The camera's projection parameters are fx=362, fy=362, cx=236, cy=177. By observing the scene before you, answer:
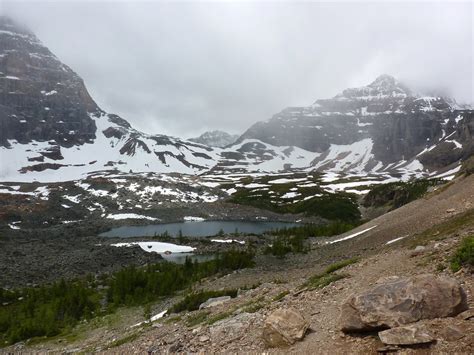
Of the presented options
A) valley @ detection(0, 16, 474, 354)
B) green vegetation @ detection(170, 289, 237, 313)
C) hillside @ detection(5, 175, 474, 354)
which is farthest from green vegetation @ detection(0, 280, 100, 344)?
green vegetation @ detection(170, 289, 237, 313)

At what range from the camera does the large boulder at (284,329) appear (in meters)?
9.49

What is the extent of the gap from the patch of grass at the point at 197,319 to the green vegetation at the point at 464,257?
10029 millimetres

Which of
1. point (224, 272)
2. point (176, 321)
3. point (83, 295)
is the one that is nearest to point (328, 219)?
point (224, 272)

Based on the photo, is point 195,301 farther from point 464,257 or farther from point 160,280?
point 464,257

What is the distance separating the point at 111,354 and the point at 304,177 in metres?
159

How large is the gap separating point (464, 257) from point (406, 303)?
11.9 feet

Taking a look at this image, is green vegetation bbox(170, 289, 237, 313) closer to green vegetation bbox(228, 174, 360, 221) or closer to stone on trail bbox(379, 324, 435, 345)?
stone on trail bbox(379, 324, 435, 345)

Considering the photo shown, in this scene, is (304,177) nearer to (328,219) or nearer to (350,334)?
(328,219)

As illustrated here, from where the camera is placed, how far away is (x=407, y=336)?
7172 mm

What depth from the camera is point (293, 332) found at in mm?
9539

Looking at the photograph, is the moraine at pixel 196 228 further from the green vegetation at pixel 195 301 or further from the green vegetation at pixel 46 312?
the green vegetation at pixel 195 301

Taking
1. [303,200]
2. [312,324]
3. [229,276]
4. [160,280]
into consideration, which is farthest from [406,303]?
[303,200]

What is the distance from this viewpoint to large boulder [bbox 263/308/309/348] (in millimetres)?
9492

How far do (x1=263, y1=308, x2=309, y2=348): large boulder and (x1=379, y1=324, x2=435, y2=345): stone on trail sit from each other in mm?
2563
